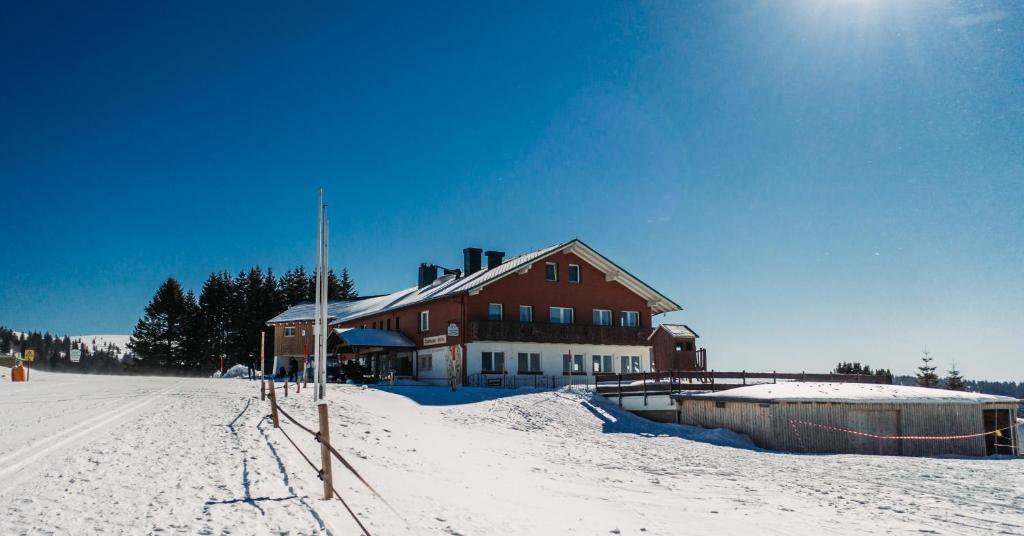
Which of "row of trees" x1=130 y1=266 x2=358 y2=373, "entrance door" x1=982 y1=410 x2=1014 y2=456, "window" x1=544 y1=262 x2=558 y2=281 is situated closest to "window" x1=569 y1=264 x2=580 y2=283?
"window" x1=544 y1=262 x2=558 y2=281

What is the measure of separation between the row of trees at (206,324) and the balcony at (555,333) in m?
48.6

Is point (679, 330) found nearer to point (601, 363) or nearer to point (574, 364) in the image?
point (601, 363)

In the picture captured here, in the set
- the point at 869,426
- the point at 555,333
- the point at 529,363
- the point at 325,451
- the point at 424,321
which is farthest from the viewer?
the point at 424,321

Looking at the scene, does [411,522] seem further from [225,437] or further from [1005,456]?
[1005,456]

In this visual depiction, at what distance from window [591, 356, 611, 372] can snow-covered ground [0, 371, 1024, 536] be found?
2029cm

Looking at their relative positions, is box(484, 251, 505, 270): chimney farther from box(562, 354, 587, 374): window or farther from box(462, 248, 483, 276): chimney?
box(562, 354, 587, 374): window

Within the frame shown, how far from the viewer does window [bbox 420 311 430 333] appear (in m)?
47.4

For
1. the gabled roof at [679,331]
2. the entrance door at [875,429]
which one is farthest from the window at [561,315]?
the entrance door at [875,429]

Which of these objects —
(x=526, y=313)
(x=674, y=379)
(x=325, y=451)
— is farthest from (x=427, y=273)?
(x=325, y=451)

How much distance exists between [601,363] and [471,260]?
40.6 ft

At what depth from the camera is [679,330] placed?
2415 inches

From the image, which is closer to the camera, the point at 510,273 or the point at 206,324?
the point at 510,273

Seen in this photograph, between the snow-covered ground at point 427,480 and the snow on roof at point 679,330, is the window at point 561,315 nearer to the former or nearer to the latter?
the snow on roof at point 679,330

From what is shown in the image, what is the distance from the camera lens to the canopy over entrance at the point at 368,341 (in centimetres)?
4581
